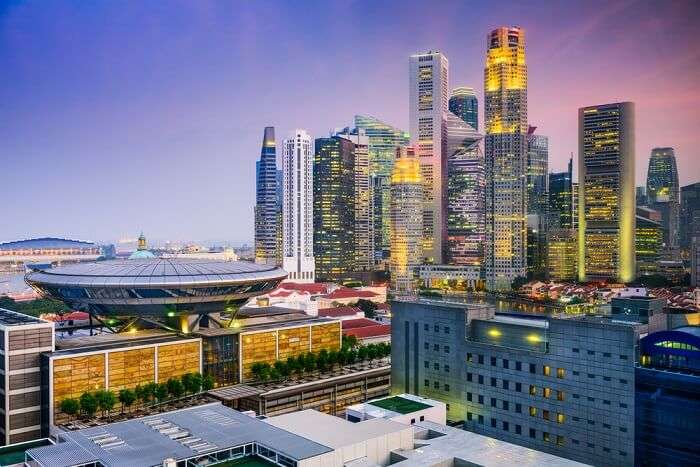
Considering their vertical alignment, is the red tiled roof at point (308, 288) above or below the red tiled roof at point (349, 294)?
above

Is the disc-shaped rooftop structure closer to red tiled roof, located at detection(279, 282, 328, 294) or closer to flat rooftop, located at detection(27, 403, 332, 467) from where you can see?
flat rooftop, located at detection(27, 403, 332, 467)

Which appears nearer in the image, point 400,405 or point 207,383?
point 400,405

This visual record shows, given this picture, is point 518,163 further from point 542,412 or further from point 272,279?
point 542,412

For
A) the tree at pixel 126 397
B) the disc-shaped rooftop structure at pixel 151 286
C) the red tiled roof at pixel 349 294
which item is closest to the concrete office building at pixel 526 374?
the disc-shaped rooftop structure at pixel 151 286

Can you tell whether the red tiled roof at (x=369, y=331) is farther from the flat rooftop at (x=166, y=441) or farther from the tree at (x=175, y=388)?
the flat rooftop at (x=166, y=441)

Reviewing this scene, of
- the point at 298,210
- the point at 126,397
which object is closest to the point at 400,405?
the point at 126,397

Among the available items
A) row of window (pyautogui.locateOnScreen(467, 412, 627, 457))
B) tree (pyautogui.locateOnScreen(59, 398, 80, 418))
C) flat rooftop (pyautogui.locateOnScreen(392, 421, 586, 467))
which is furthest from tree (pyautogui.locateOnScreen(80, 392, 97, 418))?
row of window (pyautogui.locateOnScreen(467, 412, 627, 457))

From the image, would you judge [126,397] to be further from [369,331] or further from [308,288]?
[308,288]
